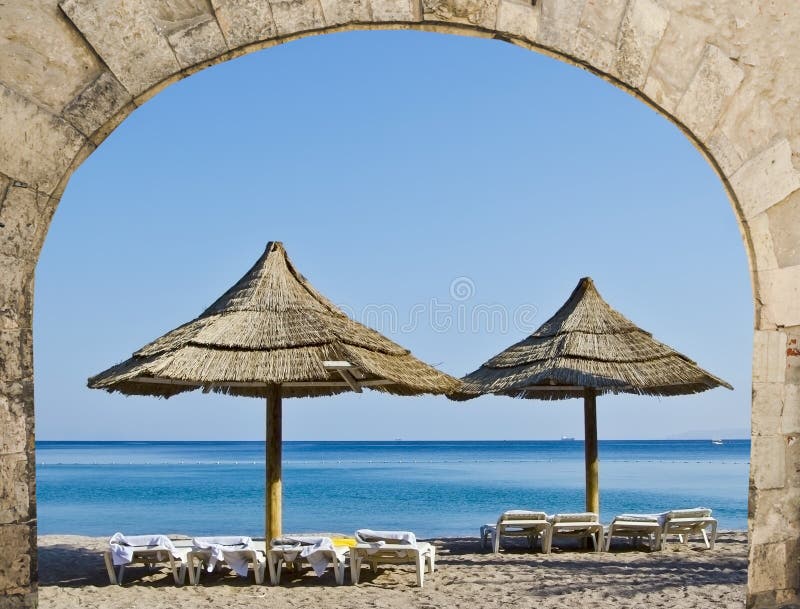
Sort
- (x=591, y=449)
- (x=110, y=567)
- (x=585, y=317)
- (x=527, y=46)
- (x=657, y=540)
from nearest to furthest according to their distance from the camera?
1. (x=527, y=46)
2. (x=110, y=567)
3. (x=657, y=540)
4. (x=591, y=449)
5. (x=585, y=317)

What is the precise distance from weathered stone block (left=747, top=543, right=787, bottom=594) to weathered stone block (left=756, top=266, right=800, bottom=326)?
32.6 inches

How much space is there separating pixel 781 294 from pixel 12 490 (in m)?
2.76

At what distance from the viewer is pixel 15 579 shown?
9.80 ft

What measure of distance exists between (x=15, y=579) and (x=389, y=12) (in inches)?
86.5

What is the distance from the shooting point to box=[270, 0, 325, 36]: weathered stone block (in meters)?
3.14

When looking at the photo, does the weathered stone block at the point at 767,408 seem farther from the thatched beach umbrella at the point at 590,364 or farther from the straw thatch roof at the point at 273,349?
the thatched beach umbrella at the point at 590,364

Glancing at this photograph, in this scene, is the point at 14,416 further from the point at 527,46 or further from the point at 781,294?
the point at 781,294

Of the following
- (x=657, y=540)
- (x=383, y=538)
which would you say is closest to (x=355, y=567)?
(x=383, y=538)

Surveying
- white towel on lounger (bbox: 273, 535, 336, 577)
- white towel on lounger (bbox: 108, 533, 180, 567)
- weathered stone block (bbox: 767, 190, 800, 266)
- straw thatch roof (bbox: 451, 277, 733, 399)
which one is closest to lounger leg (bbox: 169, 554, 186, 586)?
white towel on lounger (bbox: 108, 533, 180, 567)

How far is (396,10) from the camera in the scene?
10.5ft

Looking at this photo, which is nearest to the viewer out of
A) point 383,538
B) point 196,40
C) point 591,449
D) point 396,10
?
point 196,40

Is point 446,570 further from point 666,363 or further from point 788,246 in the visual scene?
point 788,246

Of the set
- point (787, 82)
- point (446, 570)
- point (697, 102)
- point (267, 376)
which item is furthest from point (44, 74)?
point (446, 570)

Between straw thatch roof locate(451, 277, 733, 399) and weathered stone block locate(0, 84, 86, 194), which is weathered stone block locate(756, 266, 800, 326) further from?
Answer: straw thatch roof locate(451, 277, 733, 399)
